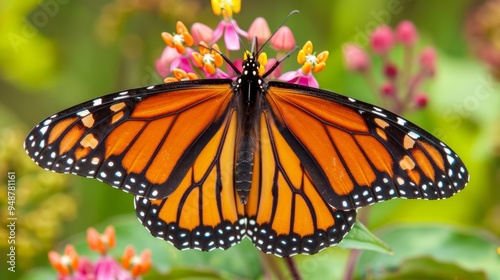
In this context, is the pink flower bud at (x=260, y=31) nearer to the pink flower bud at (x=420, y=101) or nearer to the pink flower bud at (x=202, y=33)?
the pink flower bud at (x=202, y=33)

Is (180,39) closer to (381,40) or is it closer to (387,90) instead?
(387,90)

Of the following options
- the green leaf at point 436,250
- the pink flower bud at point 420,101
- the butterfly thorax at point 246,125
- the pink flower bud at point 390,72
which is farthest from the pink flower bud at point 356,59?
the butterfly thorax at point 246,125

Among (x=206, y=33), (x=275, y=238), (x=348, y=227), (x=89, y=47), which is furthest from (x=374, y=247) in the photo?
(x=89, y=47)

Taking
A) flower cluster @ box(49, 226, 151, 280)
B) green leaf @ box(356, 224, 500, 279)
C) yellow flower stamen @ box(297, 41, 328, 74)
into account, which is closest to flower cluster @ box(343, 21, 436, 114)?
green leaf @ box(356, 224, 500, 279)

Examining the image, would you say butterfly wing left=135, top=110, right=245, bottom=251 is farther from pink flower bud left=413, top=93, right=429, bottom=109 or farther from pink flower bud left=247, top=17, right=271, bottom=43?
pink flower bud left=413, top=93, right=429, bottom=109

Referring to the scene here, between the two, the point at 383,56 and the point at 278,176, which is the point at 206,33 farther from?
the point at 383,56

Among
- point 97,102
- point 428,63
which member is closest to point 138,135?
point 97,102
